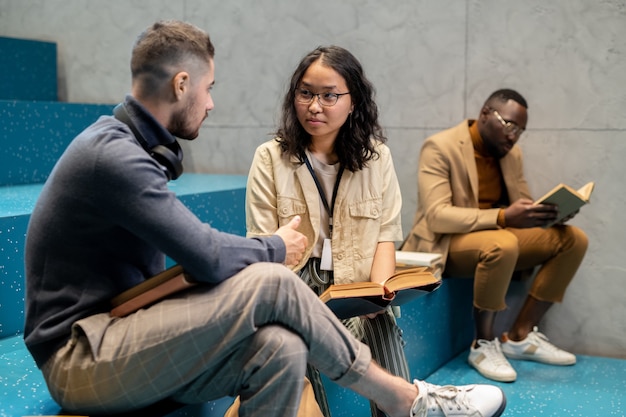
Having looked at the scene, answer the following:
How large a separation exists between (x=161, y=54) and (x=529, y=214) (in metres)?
1.81

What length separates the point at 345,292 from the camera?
189cm

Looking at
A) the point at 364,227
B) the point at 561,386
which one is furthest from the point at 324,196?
the point at 561,386

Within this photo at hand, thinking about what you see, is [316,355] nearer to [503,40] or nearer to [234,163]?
[503,40]

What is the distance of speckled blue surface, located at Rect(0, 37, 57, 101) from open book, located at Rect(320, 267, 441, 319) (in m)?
2.64

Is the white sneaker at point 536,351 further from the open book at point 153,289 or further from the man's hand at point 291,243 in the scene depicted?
the open book at point 153,289

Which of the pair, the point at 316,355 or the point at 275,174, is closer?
the point at 316,355

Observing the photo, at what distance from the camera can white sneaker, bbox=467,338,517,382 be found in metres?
3.00

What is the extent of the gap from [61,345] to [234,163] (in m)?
2.50

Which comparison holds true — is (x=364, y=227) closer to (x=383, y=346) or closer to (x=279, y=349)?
(x=383, y=346)

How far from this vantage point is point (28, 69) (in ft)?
13.5

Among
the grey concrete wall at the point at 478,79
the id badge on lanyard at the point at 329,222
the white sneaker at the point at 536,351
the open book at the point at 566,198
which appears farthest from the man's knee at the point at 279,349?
the grey concrete wall at the point at 478,79

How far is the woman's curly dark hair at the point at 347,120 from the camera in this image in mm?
2252

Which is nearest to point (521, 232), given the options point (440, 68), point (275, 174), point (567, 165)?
point (567, 165)

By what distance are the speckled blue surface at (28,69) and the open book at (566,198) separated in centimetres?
264
